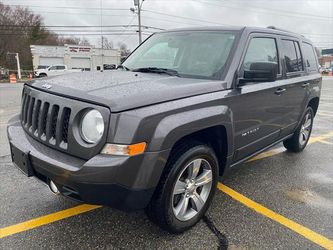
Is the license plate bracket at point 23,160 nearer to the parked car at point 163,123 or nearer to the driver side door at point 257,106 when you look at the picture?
the parked car at point 163,123

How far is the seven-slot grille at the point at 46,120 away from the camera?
2309 mm

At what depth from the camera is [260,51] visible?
3.54 m

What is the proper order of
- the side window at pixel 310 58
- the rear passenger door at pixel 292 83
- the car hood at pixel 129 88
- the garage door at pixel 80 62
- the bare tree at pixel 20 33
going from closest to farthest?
the car hood at pixel 129 88, the rear passenger door at pixel 292 83, the side window at pixel 310 58, the bare tree at pixel 20 33, the garage door at pixel 80 62

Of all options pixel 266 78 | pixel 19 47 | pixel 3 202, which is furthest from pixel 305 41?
pixel 19 47

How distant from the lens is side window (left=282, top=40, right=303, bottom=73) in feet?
13.5

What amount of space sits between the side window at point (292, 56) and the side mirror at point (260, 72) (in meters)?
1.24

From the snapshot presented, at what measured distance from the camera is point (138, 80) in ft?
9.25

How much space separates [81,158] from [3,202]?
5.36 ft

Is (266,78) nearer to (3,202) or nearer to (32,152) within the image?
(32,152)

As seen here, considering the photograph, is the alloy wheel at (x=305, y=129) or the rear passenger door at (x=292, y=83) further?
the alloy wheel at (x=305, y=129)

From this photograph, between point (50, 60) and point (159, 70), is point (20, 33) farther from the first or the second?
point (159, 70)

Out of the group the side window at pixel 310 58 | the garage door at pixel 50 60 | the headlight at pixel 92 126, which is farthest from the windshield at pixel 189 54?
the garage door at pixel 50 60

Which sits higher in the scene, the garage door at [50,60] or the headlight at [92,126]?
the headlight at [92,126]

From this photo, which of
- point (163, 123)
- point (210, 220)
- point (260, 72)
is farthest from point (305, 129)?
point (163, 123)
